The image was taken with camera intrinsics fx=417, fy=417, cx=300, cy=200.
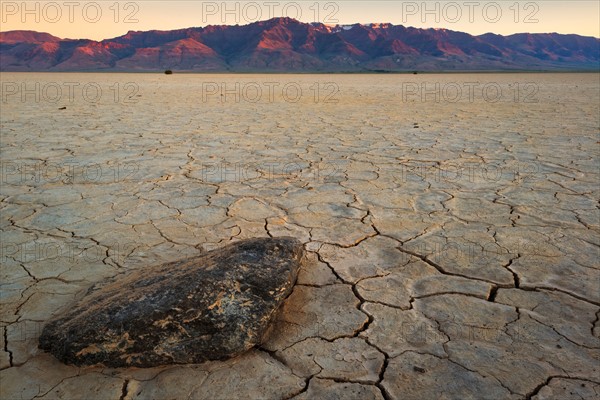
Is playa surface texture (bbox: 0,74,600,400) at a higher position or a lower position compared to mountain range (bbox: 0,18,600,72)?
lower

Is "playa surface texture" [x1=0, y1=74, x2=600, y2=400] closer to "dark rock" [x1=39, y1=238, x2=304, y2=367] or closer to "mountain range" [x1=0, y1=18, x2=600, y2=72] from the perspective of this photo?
"dark rock" [x1=39, y1=238, x2=304, y2=367]

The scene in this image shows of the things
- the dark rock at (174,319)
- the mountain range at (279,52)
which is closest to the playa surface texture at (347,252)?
the dark rock at (174,319)

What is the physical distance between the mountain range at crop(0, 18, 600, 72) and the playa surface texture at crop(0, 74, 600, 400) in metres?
79.9

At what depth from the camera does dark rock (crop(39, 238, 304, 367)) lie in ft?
4.30

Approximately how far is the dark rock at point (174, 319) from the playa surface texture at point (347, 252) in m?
0.05

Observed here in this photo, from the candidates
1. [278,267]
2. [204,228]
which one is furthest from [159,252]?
[278,267]

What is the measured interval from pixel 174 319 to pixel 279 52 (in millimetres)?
113657

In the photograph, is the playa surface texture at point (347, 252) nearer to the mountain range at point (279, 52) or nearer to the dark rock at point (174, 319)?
the dark rock at point (174, 319)

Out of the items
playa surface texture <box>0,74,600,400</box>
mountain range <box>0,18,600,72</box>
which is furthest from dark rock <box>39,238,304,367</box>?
mountain range <box>0,18,600,72</box>

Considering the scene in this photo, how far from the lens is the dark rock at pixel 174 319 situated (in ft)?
4.30

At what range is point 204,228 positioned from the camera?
2471 mm

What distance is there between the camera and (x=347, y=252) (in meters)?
2.15

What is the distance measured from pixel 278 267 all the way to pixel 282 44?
13079cm

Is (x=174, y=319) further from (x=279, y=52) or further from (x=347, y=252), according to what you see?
(x=279, y=52)
